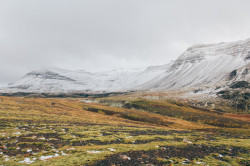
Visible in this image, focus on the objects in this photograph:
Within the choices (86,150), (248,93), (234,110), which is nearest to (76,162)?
(86,150)

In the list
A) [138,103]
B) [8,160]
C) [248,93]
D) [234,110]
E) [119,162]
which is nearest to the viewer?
[8,160]

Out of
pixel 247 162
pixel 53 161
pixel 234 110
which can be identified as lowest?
pixel 234 110

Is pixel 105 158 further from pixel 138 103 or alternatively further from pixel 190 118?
pixel 138 103

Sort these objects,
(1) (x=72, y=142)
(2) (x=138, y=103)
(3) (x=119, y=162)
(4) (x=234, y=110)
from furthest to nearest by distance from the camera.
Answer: (4) (x=234, y=110), (2) (x=138, y=103), (1) (x=72, y=142), (3) (x=119, y=162)

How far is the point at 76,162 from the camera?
13961mm

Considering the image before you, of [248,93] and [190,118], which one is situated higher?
[248,93]

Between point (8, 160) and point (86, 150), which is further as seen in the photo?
point (86, 150)

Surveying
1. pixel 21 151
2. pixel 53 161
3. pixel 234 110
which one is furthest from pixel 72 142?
pixel 234 110

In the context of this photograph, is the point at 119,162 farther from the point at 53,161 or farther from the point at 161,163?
the point at 53,161

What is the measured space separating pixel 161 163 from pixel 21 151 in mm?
14893

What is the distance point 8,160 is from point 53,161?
3732mm

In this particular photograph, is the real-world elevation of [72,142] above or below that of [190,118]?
above

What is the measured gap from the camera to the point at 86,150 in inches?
702

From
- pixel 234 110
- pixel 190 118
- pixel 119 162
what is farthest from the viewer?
pixel 234 110
